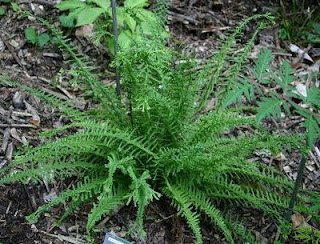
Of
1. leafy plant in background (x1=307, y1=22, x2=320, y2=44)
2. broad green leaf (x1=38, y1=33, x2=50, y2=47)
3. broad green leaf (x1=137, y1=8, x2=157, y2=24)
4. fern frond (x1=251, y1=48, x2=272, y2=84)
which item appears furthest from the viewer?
leafy plant in background (x1=307, y1=22, x2=320, y2=44)

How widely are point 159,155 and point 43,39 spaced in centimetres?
127

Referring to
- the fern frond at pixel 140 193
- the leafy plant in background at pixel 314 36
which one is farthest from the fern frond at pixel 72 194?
the leafy plant in background at pixel 314 36

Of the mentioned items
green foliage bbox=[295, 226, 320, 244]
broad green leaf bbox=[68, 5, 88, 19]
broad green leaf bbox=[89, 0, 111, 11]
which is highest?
broad green leaf bbox=[89, 0, 111, 11]

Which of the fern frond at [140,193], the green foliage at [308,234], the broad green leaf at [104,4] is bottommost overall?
the green foliage at [308,234]

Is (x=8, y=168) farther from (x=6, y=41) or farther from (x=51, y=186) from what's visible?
(x=6, y=41)

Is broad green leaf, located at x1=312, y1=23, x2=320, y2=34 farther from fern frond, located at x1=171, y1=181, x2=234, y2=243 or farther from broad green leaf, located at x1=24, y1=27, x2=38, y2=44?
broad green leaf, located at x1=24, y1=27, x2=38, y2=44

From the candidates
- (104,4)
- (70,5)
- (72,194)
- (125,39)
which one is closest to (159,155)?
(72,194)

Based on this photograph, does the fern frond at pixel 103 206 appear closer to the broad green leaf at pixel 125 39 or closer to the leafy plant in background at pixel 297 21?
the broad green leaf at pixel 125 39

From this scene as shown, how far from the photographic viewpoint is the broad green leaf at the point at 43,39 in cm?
350

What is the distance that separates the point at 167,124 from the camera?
274cm

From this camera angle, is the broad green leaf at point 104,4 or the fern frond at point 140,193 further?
the broad green leaf at point 104,4

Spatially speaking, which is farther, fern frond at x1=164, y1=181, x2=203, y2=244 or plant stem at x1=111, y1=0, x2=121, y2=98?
plant stem at x1=111, y1=0, x2=121, y2=98

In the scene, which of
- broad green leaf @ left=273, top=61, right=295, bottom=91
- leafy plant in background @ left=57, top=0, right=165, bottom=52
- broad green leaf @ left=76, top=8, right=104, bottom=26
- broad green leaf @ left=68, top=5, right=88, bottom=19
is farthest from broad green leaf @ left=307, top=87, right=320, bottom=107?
broad green leaf @ left=68, top=5, right=88, bottom=19

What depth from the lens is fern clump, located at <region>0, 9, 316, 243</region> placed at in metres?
2.58
